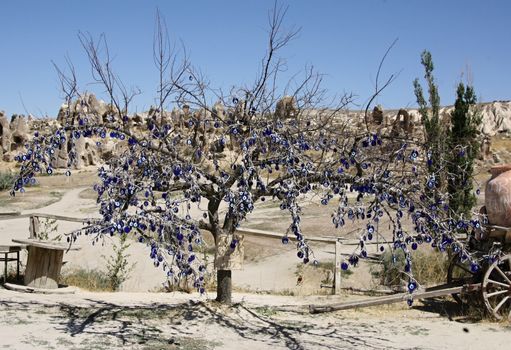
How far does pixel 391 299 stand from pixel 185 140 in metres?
Answer: 3.44

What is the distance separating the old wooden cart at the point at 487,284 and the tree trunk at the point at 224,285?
1160 millimetres

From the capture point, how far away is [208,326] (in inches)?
308

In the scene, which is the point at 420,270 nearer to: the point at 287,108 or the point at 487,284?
the point at 487,284

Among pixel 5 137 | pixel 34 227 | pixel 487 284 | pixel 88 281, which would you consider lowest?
pixel 88 281

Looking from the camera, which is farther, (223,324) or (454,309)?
(454,309)

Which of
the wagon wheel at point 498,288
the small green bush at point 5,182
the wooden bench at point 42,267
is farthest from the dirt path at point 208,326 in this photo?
the small green bush at point 5,182

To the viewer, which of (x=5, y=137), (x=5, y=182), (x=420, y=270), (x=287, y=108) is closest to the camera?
(x=287, y=108)

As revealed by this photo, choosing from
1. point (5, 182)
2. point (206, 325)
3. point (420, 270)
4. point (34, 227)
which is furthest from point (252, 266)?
point (5, 182)

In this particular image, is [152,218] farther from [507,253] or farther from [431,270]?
[431,270]

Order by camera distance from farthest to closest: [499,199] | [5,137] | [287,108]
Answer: [5,137] → [499,199] → [287,108]

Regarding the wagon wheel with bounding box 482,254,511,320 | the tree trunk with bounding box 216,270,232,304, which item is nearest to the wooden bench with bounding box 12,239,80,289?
the tree trunk with bounding box 216,270,232,304

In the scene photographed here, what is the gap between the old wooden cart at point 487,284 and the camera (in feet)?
27.3

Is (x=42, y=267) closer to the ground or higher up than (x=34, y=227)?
closer to the ground

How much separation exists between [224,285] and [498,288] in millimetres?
3802
